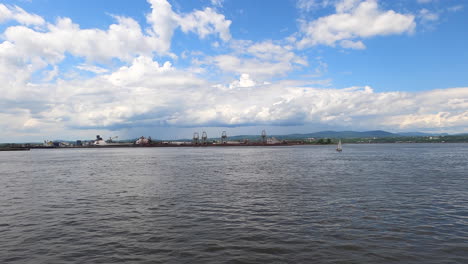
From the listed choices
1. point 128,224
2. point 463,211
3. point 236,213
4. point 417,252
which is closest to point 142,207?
point 128,224

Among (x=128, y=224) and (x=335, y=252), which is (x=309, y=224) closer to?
(x=335, y=252)

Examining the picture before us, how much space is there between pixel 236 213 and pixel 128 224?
8.34m

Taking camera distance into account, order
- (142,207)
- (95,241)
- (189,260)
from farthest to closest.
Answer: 1. (142,207)
2. (95,241)
3. (189,260)

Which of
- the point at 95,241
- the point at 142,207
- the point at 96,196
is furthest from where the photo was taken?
the point at 96,196

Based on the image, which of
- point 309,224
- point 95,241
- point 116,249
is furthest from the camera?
point 309,224

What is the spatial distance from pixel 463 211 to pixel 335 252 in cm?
1583

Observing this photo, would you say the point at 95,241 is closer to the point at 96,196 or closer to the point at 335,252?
the point at 335,252

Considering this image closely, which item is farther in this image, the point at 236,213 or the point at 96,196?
the point at 96,196

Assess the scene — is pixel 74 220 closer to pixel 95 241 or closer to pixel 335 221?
pixel 95 241

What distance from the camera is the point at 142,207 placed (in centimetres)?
2698

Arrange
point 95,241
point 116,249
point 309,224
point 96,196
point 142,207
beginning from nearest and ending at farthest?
point 116,249, point 95,241, point 309,224, point 142,207, point 96,196

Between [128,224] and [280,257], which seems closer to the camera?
[280,257]

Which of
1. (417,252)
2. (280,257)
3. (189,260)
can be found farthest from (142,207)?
(417,252)

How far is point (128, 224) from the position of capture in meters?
21.4
